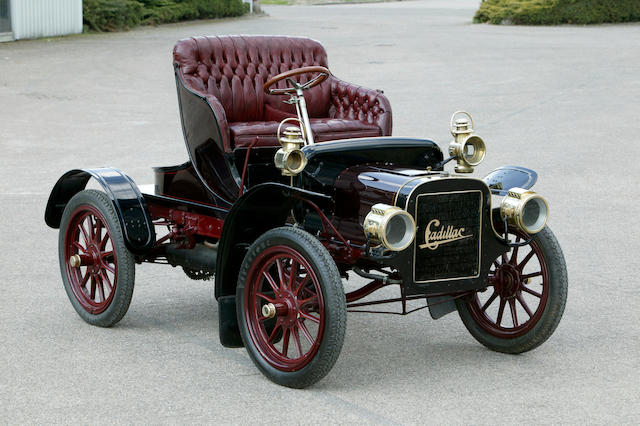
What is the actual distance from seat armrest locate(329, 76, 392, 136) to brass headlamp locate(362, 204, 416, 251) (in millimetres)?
1900

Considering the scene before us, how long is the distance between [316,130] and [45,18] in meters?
17.4

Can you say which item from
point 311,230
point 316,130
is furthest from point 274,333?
point 316,130

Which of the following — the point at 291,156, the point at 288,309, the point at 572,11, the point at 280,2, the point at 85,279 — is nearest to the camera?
the point at 288,309

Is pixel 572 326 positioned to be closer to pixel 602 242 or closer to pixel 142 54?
pixel 602 242

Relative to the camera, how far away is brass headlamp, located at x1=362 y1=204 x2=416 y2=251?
4512 millimetres

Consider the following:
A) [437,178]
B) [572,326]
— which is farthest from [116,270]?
[572,326]

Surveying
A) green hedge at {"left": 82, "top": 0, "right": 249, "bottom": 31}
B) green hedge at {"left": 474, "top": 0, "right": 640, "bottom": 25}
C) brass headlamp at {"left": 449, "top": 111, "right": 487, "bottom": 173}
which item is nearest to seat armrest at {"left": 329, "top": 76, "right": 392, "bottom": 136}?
brass headlamp at {"left": 449, "top": 111, "right": 487, "bottom": 173}

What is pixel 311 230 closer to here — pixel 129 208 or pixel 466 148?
pixel 466 148

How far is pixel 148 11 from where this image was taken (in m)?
26.4

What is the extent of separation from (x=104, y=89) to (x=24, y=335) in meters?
11.6

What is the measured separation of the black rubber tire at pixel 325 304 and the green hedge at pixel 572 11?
24772 millimetres

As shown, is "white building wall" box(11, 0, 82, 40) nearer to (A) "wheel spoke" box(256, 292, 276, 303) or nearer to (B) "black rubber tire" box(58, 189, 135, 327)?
(B) "black rubber tire" box(58, 189, 135, 327)

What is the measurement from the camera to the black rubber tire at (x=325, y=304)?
14.8 ft

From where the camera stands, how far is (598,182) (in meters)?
10.0
